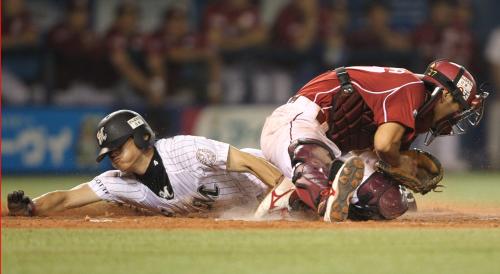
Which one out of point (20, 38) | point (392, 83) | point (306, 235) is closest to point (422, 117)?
point (392, 83)

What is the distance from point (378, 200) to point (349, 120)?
2.51 feet

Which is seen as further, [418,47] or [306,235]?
[418,47]

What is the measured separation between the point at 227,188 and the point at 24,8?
8.72 metres

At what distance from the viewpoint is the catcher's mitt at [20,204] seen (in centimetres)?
869

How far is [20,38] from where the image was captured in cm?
1603

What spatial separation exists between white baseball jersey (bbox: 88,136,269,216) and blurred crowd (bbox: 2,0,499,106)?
7.22 m

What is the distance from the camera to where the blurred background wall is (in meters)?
15.6

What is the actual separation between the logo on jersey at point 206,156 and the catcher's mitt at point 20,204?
1.50 meters

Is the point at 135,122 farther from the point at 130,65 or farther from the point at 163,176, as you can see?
the point at 130,65

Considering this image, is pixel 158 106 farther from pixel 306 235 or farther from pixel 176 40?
pixel 306 235

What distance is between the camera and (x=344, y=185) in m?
7.39

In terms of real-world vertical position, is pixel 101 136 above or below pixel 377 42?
above

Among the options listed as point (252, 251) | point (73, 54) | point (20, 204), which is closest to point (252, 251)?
point (252, 251)

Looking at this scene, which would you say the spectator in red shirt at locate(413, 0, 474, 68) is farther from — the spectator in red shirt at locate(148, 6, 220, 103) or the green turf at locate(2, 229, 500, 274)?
the green turf at locate(2, 229, 500, 274)
